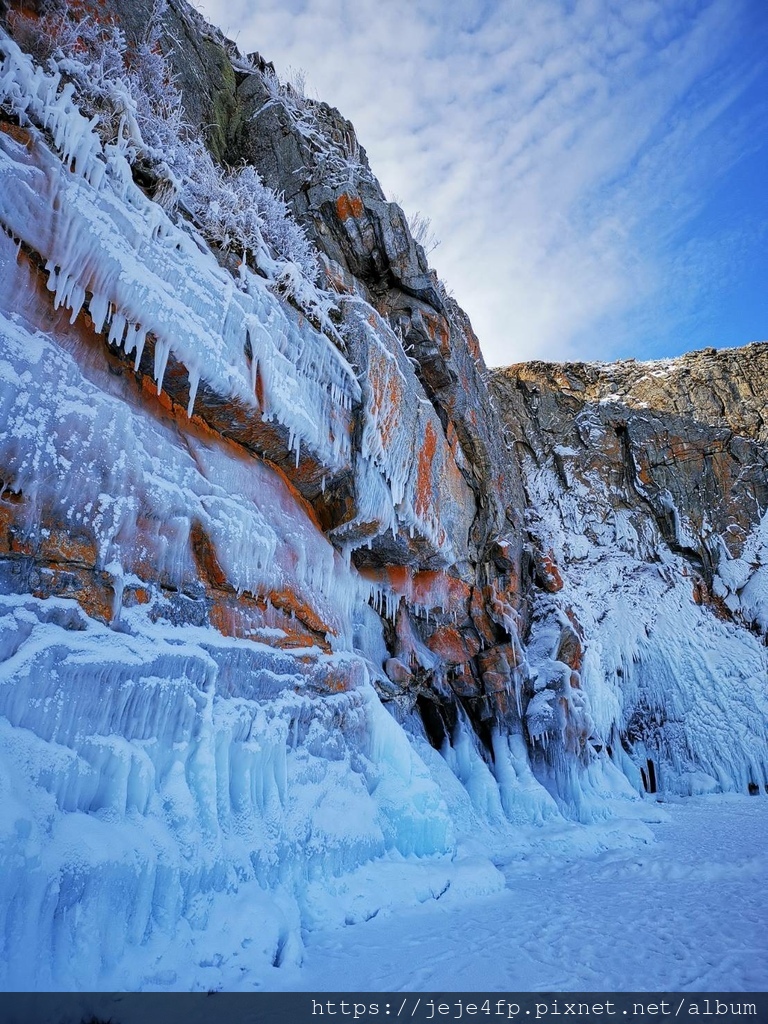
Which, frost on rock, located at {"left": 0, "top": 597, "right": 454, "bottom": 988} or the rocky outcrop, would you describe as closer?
frost on rock, located at {"left": 0, "top": 597, "right": 454, "bottom": 988}

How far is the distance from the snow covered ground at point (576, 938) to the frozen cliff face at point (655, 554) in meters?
5.40

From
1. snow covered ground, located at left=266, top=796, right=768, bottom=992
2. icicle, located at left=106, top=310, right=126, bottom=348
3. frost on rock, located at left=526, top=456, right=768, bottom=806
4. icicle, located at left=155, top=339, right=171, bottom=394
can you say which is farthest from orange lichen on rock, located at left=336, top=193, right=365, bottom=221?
frost on rock, located at left=526, top=456, right=768, bottom=806

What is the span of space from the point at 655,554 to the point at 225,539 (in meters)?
18.1

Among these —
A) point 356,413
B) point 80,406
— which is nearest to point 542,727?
point 356,413

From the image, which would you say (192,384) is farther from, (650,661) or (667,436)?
(667,436)

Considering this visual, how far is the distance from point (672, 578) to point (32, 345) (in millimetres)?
20116

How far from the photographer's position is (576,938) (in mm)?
5273

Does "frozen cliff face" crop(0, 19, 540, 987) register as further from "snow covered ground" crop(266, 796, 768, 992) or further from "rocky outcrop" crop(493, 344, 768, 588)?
"rocky outcrop" crop(493, 344, 768, 588)

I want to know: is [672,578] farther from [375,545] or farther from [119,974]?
[119,974]

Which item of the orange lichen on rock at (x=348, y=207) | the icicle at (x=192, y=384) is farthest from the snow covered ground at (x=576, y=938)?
the orange lichen on rock at (x=348, y=207)

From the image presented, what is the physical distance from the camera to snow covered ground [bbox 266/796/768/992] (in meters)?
4.28

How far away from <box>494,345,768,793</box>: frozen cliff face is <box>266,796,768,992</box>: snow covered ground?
540cm

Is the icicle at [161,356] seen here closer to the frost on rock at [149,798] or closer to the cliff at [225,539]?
the cliff at [225,539]

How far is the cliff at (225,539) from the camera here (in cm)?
429
